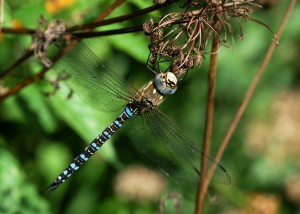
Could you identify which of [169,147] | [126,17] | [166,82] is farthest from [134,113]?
[126,17]

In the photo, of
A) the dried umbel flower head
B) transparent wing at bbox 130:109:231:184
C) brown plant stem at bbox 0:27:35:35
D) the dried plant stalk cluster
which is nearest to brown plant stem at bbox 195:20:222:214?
transparent wing at bbox 130:109:231:184

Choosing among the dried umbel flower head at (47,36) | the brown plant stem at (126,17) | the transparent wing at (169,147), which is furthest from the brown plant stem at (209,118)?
the dried umbel flower head at (47,36)

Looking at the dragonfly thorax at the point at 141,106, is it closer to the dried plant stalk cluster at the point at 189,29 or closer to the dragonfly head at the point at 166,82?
the dragonfly head at the point at 166,82

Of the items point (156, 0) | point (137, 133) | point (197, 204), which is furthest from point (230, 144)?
point (156, 0)

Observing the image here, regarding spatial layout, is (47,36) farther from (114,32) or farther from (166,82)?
(166,82)

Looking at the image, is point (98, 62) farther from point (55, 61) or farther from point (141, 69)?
point (141, 69)

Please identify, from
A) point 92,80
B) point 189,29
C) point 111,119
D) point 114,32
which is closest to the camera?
point 189,29

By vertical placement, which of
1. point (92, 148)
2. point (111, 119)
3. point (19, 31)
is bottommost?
point (92, 148)
